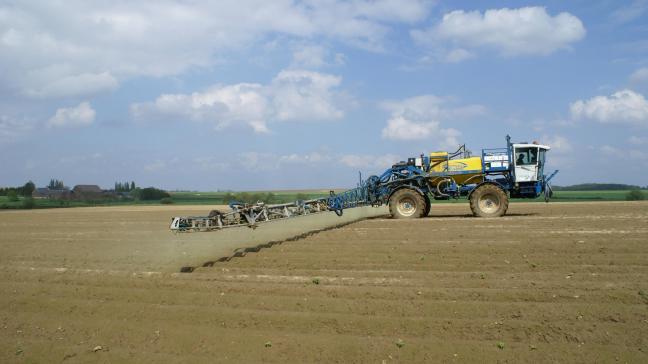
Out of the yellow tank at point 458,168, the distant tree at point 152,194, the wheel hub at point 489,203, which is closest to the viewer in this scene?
the wheel hub at point 489,203

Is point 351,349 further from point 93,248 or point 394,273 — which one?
point 93,248

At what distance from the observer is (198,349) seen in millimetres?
6625

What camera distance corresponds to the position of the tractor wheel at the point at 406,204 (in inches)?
746

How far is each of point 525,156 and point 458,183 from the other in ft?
8.38

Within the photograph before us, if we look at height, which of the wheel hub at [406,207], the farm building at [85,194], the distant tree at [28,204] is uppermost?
the farm building at [85,194]

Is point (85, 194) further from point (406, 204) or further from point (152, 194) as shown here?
point (406, 204)

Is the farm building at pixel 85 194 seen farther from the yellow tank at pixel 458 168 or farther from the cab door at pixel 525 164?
the cab door at pixel 525 164

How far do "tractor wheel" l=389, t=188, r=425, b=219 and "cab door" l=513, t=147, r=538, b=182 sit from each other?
3.56 meters

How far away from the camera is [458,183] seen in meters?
19.0

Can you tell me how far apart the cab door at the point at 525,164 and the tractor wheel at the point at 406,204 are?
356cm

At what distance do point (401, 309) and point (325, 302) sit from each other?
1.23 m

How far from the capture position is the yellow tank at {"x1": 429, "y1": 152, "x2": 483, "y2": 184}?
18750mm

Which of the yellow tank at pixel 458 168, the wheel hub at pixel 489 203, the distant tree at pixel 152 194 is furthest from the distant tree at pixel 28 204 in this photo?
the wheel hub at pixel 489 203

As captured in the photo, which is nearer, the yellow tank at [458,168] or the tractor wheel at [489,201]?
the tractor wheel at [489,201]
